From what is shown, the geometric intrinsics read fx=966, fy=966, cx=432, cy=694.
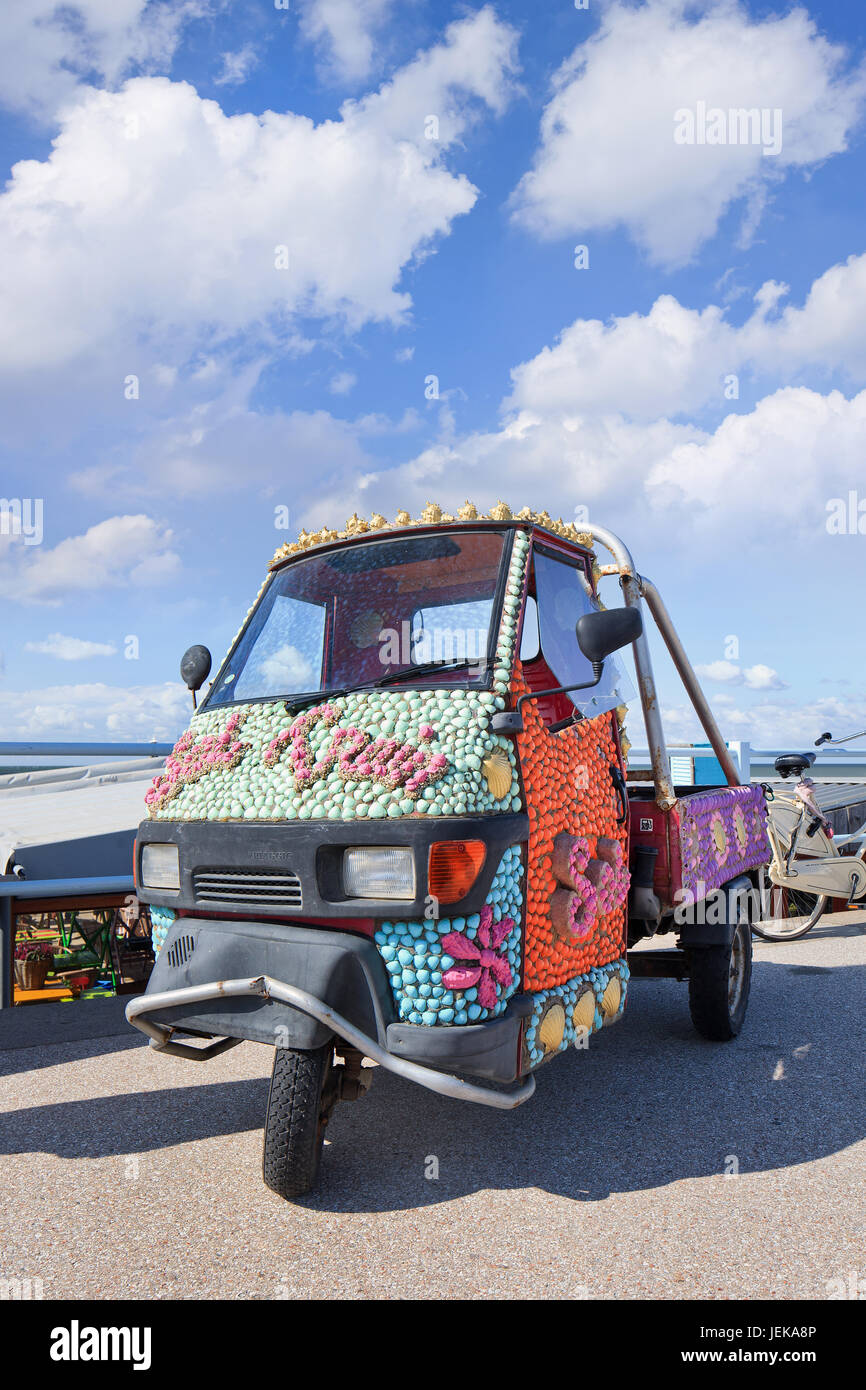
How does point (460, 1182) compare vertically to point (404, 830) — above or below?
below

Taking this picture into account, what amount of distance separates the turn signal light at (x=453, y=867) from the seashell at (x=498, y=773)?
0.24m

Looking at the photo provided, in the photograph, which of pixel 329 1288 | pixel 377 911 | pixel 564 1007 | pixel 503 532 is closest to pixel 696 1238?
pixel 564 1007

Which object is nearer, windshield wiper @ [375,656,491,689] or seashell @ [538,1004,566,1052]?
seashell @ [538,1004,566,1052]

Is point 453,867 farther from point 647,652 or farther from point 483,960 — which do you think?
point 647,652

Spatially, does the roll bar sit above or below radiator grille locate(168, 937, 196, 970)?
above

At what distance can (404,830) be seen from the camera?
3.14 metres

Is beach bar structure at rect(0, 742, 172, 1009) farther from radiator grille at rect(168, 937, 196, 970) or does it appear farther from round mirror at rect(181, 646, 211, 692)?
radiator grille at rect(168, 937, 196, 970)

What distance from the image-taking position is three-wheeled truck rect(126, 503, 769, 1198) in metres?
3.17

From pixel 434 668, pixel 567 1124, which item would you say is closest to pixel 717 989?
pixel 567 1124

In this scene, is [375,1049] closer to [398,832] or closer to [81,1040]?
[398,832]

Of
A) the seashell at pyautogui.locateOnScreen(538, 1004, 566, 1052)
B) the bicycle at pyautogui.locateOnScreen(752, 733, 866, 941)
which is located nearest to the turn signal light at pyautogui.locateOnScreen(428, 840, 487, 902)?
the seashell at pyautogui.locateOnScreen(538, 1004, 566, 1052)

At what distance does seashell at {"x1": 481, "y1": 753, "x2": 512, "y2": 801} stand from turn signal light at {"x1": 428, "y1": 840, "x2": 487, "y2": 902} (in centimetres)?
24

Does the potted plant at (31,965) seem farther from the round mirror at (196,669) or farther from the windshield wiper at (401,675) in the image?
the windshield wiper at (401,675)

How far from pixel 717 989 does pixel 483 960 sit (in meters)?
2.70
